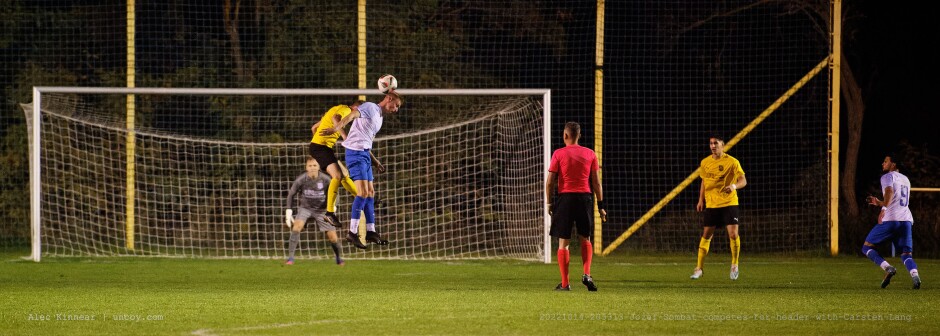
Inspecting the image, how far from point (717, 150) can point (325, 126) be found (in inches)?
196

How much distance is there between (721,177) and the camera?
1554 centimetres

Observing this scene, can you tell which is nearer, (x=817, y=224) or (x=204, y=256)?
(x=204, y=256)

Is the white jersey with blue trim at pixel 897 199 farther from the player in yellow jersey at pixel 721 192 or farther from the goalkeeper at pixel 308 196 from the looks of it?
the goalkeeper at pixel 308 196

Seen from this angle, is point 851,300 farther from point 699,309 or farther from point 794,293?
point 699,309

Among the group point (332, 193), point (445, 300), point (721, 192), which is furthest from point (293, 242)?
point (445, 300)

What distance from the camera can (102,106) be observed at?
82.0ft

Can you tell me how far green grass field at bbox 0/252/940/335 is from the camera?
918 centimetres

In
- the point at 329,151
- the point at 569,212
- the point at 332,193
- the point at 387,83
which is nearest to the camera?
the point at 569,212

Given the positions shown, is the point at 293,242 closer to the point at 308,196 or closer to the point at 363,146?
the point at 308,196

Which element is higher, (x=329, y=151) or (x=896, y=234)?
(x=329, y=151)

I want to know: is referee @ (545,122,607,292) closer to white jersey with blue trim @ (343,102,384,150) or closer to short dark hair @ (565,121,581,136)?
short dark hair @ (565,121,581,136)

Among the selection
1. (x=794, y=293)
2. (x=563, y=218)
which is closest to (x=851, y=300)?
(x=794, y=293)

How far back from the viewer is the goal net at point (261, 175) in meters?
19.9

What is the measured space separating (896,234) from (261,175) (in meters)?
12.6
